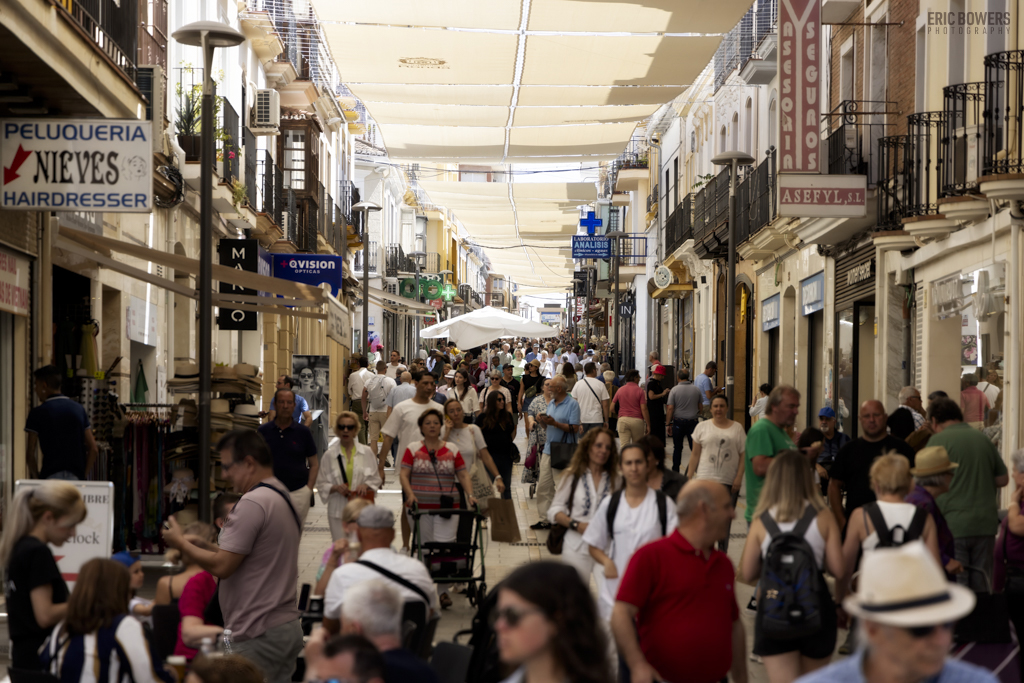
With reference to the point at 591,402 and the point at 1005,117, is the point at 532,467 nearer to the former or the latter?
the point at 591,402

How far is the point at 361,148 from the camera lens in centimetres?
4941

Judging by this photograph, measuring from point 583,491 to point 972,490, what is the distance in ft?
8.09

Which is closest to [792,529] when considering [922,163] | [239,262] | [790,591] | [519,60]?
[790,591]

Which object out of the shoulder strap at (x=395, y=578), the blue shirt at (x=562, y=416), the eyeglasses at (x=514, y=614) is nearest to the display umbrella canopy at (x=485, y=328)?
the blue shirt at (x=562, y=416)

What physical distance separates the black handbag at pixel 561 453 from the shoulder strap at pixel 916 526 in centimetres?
761

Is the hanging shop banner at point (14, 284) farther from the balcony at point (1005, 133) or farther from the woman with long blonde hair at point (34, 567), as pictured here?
the balcony at point (1005, 133)

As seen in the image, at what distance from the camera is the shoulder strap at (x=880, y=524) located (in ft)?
19.9

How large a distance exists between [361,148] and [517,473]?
3031 centimetres

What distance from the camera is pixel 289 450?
10695mm

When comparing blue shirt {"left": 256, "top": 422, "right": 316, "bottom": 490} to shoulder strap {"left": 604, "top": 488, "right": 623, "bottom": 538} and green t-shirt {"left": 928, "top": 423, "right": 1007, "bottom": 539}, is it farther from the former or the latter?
green t-shirt {"left": 928, "top": 423, "right": 1007, "bottom": 539}

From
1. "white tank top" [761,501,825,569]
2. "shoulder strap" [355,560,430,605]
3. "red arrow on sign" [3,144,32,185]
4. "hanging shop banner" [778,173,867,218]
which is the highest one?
"hanging shop banner" [778,173,867,218]

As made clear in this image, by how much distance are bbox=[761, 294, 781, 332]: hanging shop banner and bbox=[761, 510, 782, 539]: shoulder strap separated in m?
Result: 19.1

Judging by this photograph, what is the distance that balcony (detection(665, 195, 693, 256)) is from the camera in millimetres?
30844

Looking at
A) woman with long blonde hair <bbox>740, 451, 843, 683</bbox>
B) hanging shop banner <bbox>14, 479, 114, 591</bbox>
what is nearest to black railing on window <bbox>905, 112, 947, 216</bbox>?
woman with long blonde hair <bbox>740, 451, 843, 683</bbox>
